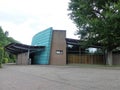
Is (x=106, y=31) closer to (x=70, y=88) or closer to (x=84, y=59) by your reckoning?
(x=84, y=59)

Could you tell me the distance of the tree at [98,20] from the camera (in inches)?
1233

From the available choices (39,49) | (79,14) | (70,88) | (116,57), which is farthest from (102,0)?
(70,88)

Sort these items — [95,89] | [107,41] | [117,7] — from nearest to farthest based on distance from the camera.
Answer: [95,89]
[117,7]
[107,41]

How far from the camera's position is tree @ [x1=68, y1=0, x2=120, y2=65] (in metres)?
31.3

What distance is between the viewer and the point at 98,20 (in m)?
32.3

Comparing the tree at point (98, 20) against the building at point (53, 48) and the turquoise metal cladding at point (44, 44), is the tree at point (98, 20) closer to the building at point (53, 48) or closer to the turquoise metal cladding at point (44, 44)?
the building at point (53, 48)

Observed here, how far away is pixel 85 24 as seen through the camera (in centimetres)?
3425

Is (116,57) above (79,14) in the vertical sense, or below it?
below

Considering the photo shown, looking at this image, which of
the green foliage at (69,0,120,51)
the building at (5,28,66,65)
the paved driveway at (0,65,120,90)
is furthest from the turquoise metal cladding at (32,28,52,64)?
the paved driveway at (0,65,120,90)

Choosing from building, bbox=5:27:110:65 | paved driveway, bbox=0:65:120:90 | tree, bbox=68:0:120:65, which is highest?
tree, bbox=68:0:120:65

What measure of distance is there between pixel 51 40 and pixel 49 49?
1495 millimetres

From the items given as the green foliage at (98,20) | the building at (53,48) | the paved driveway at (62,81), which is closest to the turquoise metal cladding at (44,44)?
the building at (53,48)

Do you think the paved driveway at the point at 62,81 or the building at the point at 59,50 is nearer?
the paved driveway at the point at 62,81

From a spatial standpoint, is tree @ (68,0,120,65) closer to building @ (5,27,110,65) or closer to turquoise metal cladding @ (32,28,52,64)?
building @ (5,27,110,65)
